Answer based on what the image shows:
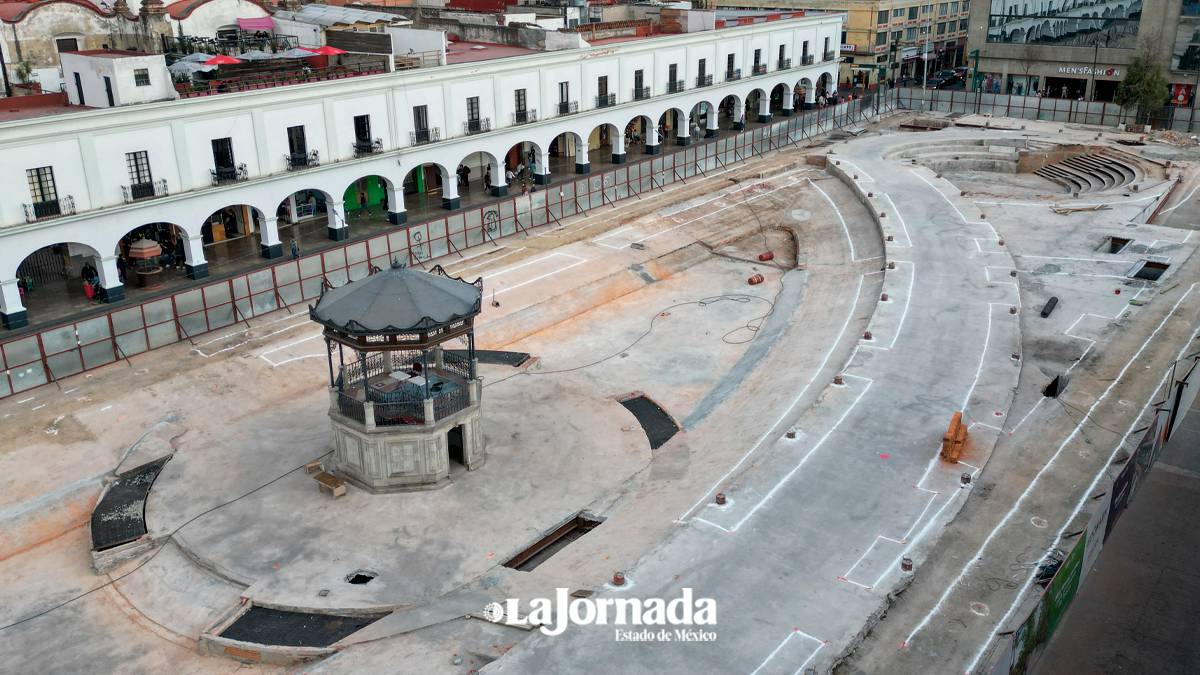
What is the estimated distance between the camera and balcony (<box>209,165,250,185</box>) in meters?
45.5

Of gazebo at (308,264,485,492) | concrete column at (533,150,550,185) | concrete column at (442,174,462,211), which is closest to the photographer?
gazebo at (308,264,485,492)

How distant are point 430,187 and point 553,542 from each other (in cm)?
3612

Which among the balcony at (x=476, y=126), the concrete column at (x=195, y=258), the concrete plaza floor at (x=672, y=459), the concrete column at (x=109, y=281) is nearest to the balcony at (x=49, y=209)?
the concrete column at (x=109, y=281)

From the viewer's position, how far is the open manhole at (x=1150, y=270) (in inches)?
1703

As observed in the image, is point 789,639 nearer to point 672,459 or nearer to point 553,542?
point 553,542

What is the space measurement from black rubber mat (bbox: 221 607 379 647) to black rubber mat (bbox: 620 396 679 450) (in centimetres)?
1202

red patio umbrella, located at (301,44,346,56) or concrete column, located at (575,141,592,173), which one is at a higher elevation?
red patio umbrella, located at (301,44,346,56)

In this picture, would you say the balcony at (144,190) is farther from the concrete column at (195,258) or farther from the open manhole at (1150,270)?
the open manhole at (1150,270)

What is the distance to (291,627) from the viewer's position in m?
24.9

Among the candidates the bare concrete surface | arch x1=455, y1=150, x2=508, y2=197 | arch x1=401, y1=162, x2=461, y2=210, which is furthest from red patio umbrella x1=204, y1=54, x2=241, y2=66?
the bare concrete surface

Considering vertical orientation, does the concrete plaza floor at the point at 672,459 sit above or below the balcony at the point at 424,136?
below

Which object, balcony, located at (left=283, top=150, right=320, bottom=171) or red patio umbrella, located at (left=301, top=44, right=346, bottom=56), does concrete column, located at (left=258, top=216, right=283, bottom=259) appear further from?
red patio umbrella, located at (left=301, top=44, right=346, bottom=56)

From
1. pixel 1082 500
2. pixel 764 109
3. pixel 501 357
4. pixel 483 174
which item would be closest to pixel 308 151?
pixel 483 174

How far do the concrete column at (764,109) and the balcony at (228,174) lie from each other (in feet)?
139
